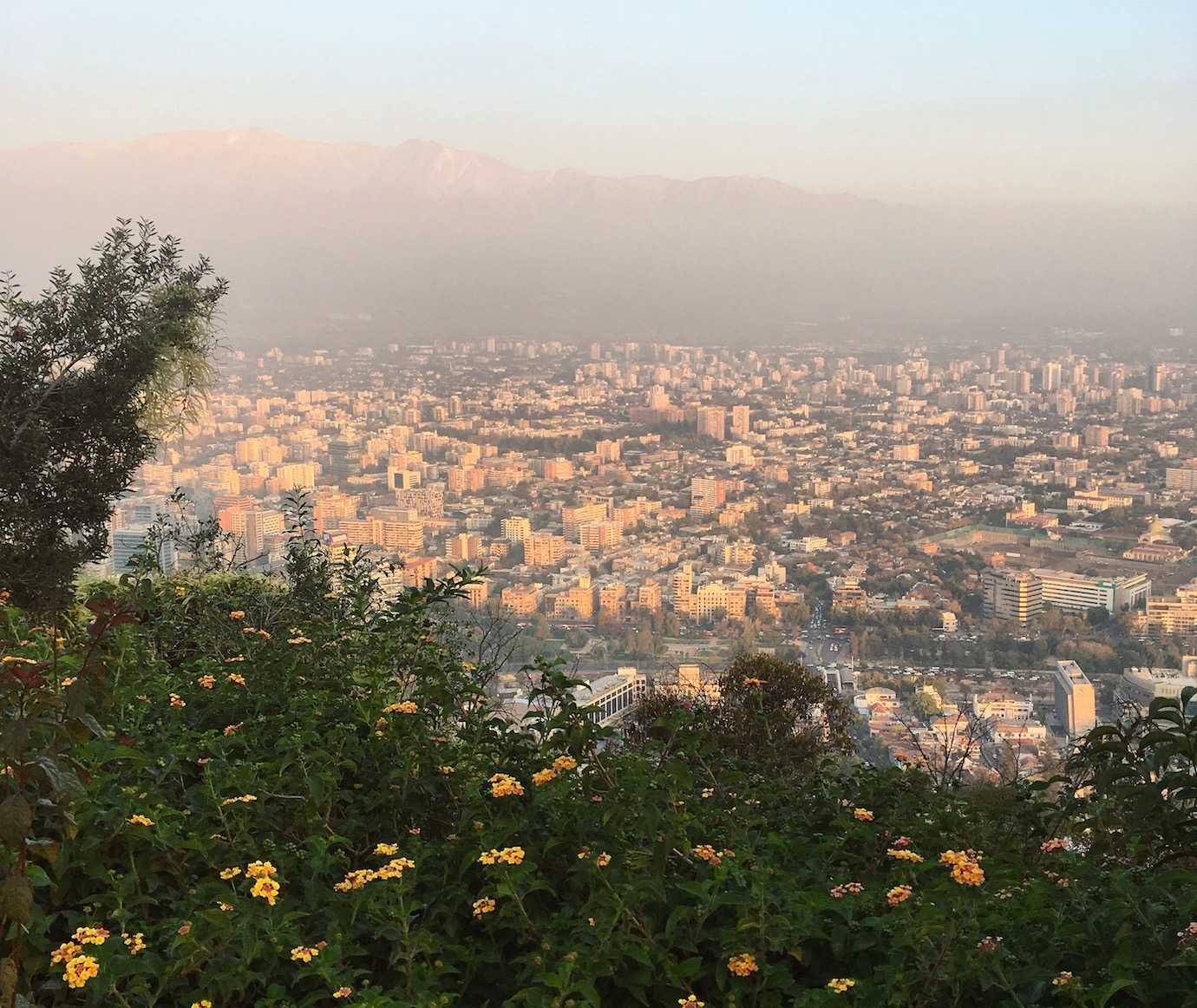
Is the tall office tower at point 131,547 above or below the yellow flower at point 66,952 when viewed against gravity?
below

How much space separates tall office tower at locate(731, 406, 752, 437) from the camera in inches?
779

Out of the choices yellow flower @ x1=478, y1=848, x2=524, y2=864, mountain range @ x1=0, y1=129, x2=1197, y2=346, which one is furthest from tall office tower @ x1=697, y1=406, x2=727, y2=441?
yellow flower @ x1=478, y1=848, x2=524, y2=864

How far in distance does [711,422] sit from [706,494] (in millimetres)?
3583

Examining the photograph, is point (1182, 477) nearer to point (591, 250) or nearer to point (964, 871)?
point (964, 871)

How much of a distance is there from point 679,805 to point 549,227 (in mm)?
26685

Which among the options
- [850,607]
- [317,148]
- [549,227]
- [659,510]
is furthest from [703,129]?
[850,607]

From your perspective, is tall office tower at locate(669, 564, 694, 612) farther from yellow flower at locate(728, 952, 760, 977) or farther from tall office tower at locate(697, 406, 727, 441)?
yellow flower at locate(728, 952, 760, 977)

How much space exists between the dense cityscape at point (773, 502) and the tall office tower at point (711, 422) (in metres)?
0.06

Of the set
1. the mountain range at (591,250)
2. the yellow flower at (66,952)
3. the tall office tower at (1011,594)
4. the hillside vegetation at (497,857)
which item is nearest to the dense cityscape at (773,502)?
the tall office tower at (1011,594)

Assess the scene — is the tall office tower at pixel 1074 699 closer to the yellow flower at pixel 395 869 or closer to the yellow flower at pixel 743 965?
the yellow flower at pixel 743 965

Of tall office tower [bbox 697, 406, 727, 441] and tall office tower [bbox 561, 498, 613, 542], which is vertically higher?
tall office tower [bbox 697, 406, 727, 441]

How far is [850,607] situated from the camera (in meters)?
12.7

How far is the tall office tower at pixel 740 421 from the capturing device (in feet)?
65.0

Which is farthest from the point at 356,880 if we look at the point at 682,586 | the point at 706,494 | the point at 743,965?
the point at 706,494
